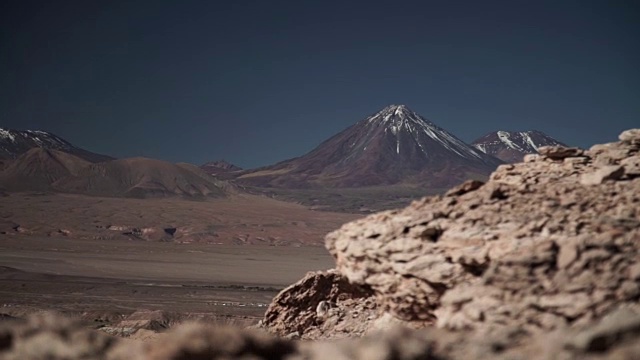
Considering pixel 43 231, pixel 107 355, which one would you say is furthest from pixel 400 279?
pixel 43 231

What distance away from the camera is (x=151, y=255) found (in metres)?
62.0

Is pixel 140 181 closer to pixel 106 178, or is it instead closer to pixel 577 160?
pixel 106 178

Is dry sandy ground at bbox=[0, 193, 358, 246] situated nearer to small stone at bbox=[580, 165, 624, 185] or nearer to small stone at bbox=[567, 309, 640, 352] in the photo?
small stone at bbox=[580, 165, 624, 185]

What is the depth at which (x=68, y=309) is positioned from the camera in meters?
29.6

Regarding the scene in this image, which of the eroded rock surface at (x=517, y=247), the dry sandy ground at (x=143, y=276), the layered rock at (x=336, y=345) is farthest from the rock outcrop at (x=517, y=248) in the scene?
the dry sandy ground at (x=143, y=276)

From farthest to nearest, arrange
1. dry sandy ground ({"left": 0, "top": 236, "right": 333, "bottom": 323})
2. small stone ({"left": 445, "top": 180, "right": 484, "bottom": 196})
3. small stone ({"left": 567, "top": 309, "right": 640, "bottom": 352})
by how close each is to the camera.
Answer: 1. dry sandy ground ({"left": 0, "top": 236, "right": 333, "bottom": 323})
2. small stone ({"left": 445, "top": 180, "right": 484, "bottom": 196})
3. small stone ({"left": 567, "top": 309, "right": 640, "bottom": 352})

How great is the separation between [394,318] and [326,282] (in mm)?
3825

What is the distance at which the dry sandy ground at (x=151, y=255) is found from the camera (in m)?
33.8

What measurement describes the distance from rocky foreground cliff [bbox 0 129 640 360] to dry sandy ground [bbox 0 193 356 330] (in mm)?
12654

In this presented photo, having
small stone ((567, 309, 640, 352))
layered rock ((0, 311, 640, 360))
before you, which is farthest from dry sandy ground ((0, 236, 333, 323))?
small stone ((567, 309, 640, 352))

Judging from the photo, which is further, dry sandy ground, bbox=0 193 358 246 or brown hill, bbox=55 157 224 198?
brown hill, bbox=55 157 224 198

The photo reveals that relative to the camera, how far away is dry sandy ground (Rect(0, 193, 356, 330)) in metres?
33.8

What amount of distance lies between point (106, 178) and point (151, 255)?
70438 mm

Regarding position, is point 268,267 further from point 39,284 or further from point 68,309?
point 68,309
